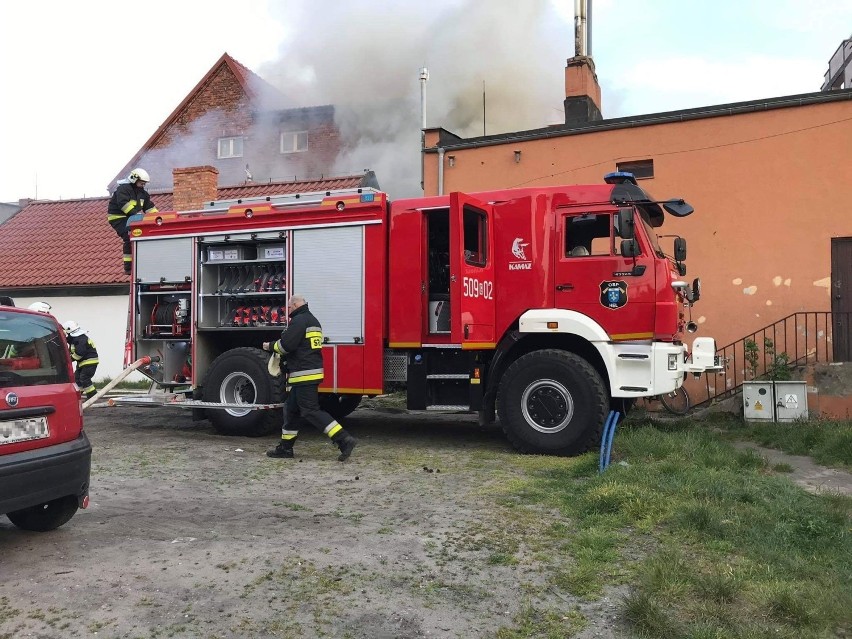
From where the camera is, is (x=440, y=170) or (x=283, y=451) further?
(x=440, y=170)

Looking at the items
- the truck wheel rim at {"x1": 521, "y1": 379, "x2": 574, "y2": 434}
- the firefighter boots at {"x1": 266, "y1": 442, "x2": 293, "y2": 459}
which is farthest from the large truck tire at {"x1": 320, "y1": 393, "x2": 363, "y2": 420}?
the truck wheel rim at {"x1": 521, "y1": 379, "x2": 574, "y2": 434}

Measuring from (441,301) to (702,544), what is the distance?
439 cm

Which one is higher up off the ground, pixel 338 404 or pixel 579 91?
pixel 579 91

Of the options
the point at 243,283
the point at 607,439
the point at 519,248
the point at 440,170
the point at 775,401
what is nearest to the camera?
the point at 607,439

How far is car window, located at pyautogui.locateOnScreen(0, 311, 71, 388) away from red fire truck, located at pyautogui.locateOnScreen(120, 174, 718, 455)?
13.1ft

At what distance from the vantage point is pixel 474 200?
7.85 metres

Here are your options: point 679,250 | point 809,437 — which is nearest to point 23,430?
point 679,250

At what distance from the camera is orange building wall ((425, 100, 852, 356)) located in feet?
34.7

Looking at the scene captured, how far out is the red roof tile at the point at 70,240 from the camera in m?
16.3

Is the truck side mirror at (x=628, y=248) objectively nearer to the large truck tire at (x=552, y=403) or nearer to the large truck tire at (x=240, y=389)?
the large truck tire at (x=552, y=403)

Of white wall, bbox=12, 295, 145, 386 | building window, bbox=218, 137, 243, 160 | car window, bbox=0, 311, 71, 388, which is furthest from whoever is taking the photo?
building window, bbox=218, 137, 243, 160

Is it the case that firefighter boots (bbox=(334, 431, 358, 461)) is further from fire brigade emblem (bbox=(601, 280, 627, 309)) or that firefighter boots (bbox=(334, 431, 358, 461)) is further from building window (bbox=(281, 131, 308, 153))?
building window (bbox=(281, 131, 308, 153))

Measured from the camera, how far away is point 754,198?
11023 mm

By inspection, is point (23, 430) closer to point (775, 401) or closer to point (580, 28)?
point (775, 401)
